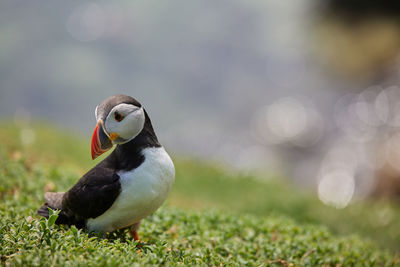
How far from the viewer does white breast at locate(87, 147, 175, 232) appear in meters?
3.63

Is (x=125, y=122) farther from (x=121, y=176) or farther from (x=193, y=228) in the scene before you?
(x=193, y=228)

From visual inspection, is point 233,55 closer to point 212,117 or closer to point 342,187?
point 212,117

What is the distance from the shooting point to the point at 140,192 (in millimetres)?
3627

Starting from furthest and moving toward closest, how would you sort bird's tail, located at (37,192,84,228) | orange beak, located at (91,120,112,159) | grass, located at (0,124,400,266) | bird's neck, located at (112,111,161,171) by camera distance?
bird's tail, located at (37,192,84,228) → bird's neck, located at (112,111,161,171) → orange beak, located at (91,120,112,159) → grass, located at (0,124,400,266)

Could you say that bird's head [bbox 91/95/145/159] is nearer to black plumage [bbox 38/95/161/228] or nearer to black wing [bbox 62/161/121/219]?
black plumage [bbox 38/95/161/228]

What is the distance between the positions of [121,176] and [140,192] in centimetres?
24

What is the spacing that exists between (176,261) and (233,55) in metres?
18.6

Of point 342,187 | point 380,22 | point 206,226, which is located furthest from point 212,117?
point 206,226

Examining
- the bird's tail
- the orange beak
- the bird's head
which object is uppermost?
the bird's head

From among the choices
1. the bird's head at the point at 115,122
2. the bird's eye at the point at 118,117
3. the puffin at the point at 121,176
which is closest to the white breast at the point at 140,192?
the puffin at the point at 121,176

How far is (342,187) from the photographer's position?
12.3 m

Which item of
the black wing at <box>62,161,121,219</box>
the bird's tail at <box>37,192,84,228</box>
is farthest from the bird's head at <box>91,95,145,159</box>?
the bird's tail at <box>37,192,84,228</box>

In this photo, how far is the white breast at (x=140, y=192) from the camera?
11.9ft

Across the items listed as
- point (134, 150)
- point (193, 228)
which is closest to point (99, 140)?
point (134, 150)
